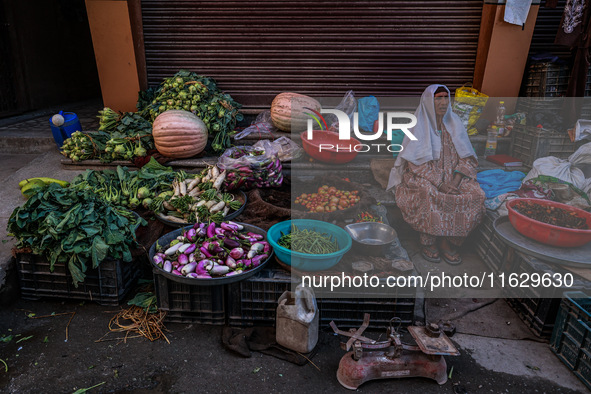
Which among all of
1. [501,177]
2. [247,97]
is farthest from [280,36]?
[501,177]

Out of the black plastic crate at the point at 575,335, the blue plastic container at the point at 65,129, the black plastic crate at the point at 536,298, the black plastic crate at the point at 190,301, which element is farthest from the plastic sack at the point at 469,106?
the blue plastic container at the point at 65,129

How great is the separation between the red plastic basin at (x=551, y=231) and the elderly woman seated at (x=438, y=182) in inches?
21.5

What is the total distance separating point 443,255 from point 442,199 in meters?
0.71

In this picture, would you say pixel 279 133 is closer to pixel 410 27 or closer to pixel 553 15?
pixel 410 27

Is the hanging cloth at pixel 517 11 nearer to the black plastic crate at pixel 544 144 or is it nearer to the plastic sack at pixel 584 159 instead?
the black plastic crate at pixel 544 144

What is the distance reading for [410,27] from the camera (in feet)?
21.0

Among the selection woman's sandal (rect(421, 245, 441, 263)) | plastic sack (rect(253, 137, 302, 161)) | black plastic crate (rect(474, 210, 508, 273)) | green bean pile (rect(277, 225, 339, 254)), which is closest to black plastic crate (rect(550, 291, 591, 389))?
black plastic crate (rect(474, 210, 508, 273))

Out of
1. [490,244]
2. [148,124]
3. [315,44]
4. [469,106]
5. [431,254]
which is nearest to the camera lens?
[490,244]

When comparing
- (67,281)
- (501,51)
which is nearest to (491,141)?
(501,51)

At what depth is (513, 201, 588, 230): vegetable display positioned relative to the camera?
3.35m

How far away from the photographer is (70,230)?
3.32 m

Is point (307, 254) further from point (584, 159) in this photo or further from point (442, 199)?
point (584, 159)

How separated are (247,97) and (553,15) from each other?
5271 mm

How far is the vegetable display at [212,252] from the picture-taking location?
3.11m
